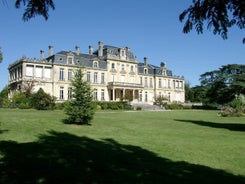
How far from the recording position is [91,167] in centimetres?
666

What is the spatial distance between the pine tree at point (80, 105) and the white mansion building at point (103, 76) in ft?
90.7

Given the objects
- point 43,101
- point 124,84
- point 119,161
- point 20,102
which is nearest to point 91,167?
point 119,161

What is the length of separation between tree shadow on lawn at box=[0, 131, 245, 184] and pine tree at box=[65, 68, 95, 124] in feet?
23.1

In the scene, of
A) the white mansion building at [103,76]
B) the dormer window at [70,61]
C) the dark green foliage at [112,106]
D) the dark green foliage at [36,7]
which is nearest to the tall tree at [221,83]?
the white mansion building at [103,76]

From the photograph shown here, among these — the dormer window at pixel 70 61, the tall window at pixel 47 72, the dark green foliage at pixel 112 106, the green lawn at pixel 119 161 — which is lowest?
the green lawn at pixel 119 161

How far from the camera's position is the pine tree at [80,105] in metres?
16.4

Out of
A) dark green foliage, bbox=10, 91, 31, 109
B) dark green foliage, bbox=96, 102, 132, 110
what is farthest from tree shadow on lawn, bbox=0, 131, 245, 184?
dark green foliage, bbox=96, 102, 132, 110

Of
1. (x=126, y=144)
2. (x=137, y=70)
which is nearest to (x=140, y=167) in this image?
(x=126, y=144)

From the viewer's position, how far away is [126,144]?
1080 centimetres

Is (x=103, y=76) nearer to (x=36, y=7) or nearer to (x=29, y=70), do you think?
(x=29, y=70)

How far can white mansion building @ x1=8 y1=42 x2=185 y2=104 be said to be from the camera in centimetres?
4816

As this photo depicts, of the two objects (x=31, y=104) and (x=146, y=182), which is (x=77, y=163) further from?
(x=31, y=104)

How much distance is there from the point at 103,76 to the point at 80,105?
38525 millimetres

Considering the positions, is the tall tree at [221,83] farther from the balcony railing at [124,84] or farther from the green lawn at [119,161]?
the green lawn at [119,161]
